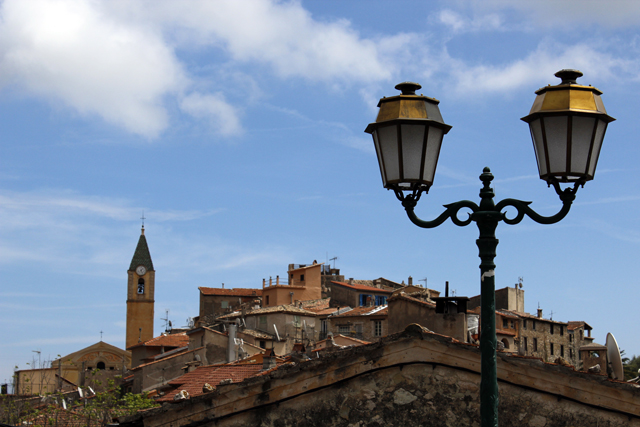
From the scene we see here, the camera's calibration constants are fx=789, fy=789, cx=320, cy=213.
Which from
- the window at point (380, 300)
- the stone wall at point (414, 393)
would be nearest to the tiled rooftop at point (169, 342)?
the window at point (380, 300)

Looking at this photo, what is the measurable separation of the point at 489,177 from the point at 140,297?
290ft

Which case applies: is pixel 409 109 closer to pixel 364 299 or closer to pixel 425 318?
pixel 425 318

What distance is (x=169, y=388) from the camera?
1145 inches

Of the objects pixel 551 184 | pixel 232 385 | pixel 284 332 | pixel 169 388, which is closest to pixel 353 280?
pixel 284 332

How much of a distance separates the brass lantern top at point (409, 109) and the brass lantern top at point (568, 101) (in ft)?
1.96

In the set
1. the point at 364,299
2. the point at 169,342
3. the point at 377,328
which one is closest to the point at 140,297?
the point at 169,342

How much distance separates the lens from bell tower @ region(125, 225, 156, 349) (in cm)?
8812

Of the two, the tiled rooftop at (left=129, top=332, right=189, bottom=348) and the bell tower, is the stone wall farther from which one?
the bell tower

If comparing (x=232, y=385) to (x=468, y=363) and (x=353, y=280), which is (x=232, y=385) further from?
(x=353, y=280)

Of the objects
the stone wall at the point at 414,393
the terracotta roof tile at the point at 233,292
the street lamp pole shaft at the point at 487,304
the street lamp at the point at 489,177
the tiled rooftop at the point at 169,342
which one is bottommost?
the tiled rooftop at the point at 169,342

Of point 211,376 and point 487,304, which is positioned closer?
point 487,304

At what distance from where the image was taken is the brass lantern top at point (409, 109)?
17.4 ft

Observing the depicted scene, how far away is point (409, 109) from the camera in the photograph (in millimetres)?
5316

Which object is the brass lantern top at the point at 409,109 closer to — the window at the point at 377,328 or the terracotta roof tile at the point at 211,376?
the terracotta roof tile at the point at 211,376
